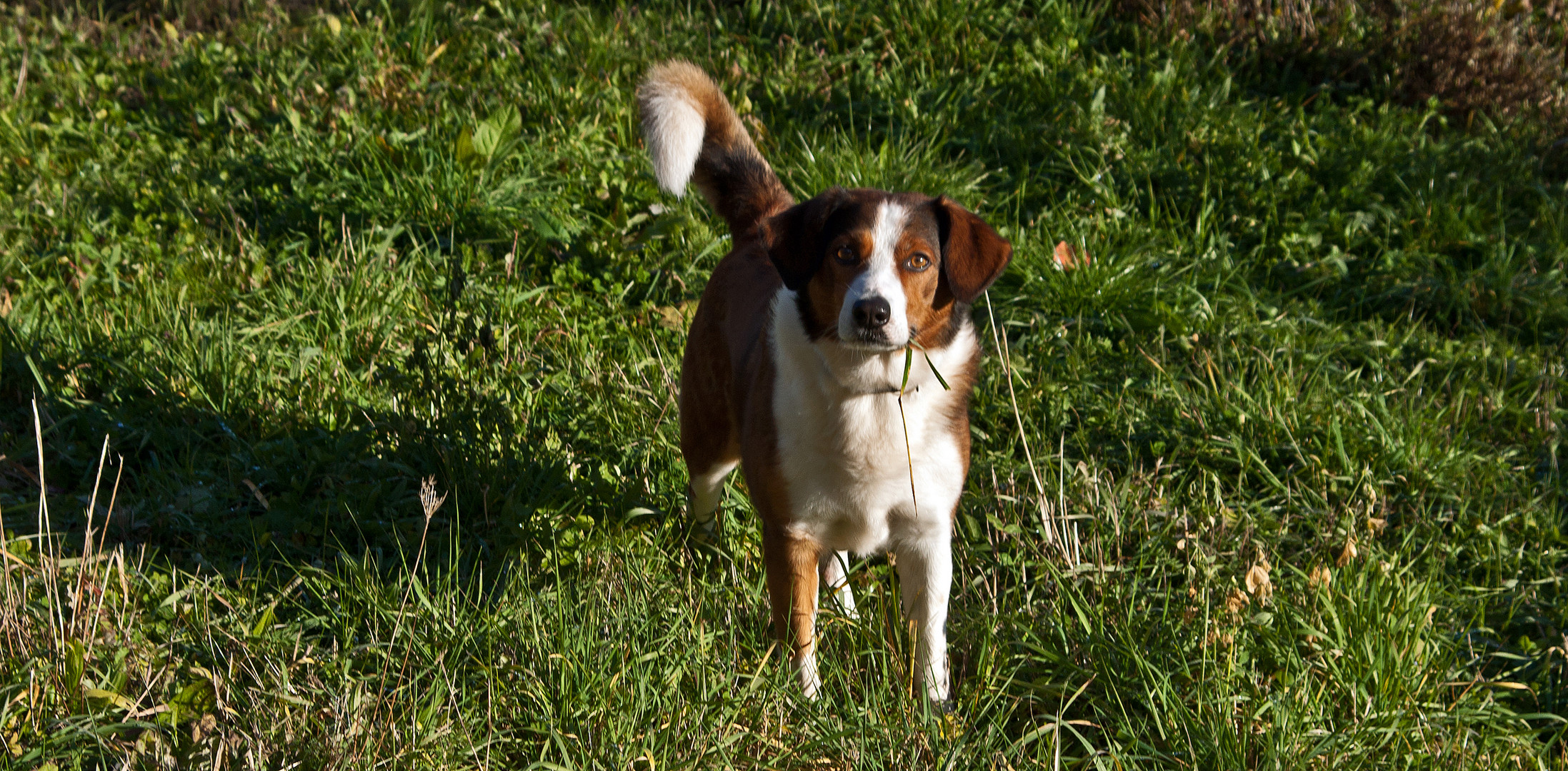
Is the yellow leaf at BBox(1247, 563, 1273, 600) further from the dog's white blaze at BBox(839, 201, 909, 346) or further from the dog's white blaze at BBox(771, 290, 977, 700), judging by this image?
the dog's white blaze at BBox(839, 201, 909, 346)

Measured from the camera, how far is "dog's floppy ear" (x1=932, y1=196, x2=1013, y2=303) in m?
2.64

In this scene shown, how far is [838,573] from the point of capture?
10.8 feet

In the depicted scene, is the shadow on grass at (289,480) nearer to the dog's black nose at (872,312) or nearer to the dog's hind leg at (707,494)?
the dog's hind leg at (707,494)

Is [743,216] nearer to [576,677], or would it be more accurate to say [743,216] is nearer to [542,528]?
[542,528]

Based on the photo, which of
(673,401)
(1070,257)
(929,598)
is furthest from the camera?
(1070,257)

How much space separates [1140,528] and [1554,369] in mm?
2019

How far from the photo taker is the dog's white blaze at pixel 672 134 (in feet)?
10.3

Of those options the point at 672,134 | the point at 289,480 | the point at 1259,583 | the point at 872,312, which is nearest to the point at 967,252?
the point at 872,312

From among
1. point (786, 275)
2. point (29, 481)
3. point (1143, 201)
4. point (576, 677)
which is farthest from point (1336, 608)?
point (29, 481)

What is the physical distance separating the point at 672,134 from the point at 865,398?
1008mm

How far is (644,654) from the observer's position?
8.30 feet

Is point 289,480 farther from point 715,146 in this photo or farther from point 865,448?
point 865,448

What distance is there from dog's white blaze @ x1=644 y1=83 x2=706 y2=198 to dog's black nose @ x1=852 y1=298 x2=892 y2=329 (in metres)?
0.91

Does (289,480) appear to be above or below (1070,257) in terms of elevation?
below
